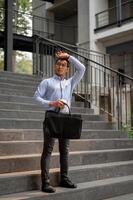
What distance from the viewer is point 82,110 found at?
916cm

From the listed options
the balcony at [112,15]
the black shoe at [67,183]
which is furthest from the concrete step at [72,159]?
the balcony at [112,15]

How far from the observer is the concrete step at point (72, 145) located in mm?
6113

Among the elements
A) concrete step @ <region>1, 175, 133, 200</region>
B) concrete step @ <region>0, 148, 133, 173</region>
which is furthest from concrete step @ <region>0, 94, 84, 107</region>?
concrete step @ <region>1, 175, 133, 200</region>

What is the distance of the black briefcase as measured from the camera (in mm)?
5066

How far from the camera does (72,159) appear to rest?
6.56 meters

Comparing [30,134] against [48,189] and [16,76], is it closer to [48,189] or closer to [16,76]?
[48,189]

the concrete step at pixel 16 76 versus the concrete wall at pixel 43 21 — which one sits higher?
the concrete wall at pixel 43 21

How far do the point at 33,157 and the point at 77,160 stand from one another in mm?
916

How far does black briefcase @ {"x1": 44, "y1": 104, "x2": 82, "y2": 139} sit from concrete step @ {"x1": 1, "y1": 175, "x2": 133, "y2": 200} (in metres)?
0.74

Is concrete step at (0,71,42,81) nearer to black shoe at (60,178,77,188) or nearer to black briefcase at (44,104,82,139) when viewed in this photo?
black shoe at (60,178,77,188)

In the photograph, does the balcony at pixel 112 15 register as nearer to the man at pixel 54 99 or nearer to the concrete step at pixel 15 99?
the concrete step at pixel 15 99

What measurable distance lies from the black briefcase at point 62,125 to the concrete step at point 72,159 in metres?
0.93

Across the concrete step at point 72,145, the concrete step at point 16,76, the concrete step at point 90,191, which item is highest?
the concrete step at point 16,76

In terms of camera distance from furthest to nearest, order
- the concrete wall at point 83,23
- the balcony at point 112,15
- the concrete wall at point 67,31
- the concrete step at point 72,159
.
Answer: the concrete wall at point 67,31
the concrete wall at point 83,23
the balcony at point 112,15
the concrete step at point 72,159
